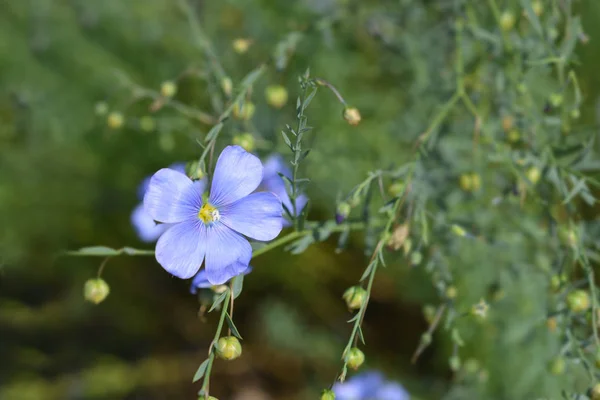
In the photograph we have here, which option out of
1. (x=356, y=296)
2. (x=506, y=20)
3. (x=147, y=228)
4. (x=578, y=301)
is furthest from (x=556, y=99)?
(x=147, y=228)

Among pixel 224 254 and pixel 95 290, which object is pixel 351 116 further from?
pixel 95 290

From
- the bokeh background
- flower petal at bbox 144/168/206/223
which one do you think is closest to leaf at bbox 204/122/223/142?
flower petal at bbox 144/168/206/223

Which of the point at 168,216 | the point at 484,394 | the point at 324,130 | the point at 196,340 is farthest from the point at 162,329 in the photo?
the point at 168,216

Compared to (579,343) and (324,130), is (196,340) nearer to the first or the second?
(324,130)

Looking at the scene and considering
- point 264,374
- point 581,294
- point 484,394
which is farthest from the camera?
point 264,374

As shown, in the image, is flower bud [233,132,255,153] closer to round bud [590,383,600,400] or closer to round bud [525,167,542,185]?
round bud [525,167,542,185]

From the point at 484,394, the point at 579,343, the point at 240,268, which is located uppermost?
the point at 240,268

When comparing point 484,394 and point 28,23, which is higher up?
point 28,23
